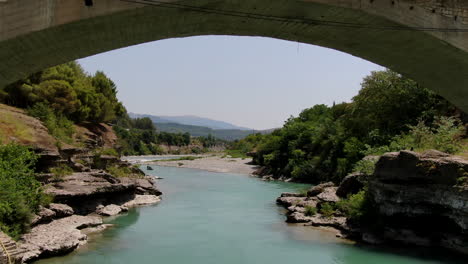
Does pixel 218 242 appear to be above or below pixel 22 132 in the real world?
below

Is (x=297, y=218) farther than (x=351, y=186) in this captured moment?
No

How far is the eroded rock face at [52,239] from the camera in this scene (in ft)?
33.4

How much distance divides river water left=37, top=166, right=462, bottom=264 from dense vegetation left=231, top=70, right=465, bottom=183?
3647 mm

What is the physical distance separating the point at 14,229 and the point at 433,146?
1273 centimetres

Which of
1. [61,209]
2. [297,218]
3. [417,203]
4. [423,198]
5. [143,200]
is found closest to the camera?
[423,198]

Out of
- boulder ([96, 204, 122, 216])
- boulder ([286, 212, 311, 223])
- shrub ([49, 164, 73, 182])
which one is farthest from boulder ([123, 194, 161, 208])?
boulder ([286, 212, 311, 223])

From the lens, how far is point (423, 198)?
11.5 m

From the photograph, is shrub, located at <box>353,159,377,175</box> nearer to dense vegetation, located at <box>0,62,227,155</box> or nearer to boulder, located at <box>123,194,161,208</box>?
boulder, located at <box>123,194,161,208</box>

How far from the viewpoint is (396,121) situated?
2008 centimetres

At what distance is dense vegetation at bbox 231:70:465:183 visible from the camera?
14.1 metres

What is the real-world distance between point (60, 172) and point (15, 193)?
5.61m

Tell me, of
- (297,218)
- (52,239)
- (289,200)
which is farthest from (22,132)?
(289,200)

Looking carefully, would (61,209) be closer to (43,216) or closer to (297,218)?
(43,216)

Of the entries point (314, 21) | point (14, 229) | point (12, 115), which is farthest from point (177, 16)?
point (12, 115)
